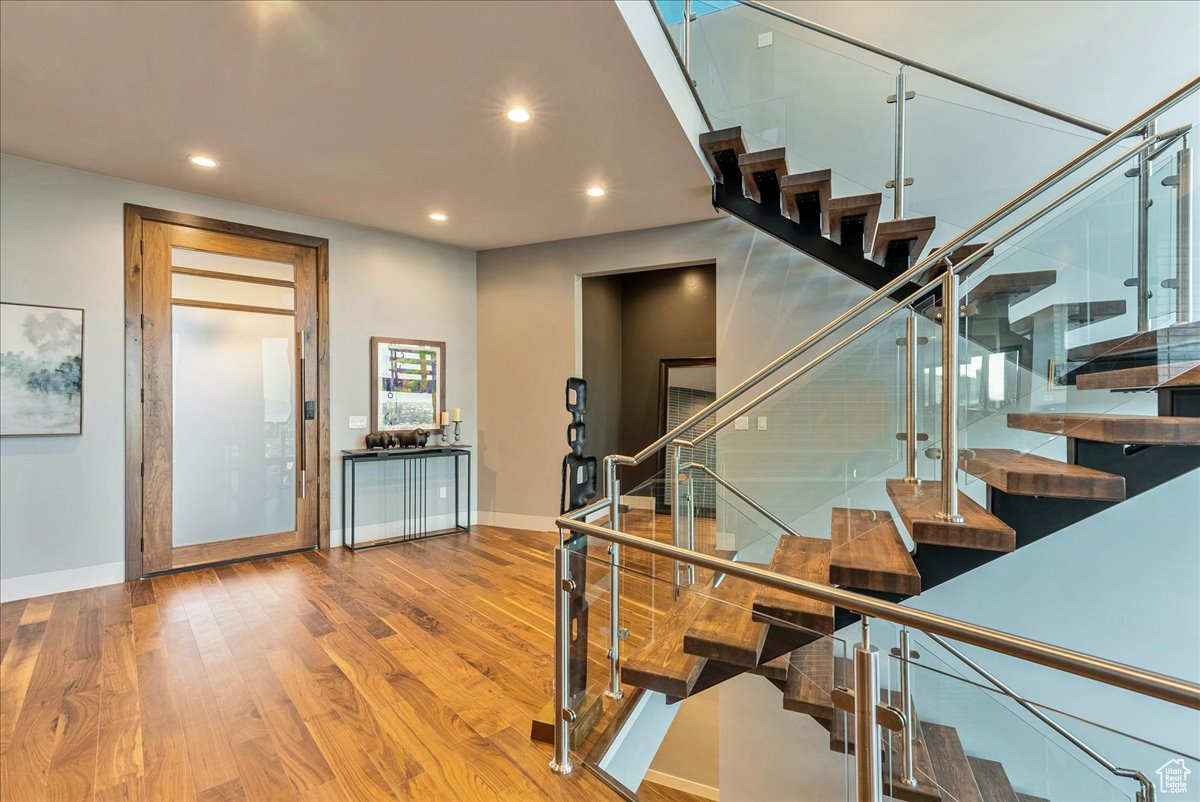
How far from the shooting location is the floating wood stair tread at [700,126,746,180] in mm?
3423

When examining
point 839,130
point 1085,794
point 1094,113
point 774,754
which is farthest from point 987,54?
point 774,754

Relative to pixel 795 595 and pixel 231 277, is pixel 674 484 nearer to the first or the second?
pixel 795 595

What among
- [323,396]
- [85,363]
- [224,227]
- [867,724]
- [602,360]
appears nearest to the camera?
[867,724]

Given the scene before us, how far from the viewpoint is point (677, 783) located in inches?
83.7

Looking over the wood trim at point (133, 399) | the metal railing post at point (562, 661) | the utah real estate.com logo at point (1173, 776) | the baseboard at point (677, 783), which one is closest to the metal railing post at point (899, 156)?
the utah real estate.com logo at point (1173, 776)

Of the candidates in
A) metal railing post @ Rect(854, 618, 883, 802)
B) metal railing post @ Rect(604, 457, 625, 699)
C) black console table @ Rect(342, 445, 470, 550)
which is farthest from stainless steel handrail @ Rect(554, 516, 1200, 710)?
black console table @ Rect(342, 445, 470, 550)

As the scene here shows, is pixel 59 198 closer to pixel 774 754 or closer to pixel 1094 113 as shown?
pixel 774 754

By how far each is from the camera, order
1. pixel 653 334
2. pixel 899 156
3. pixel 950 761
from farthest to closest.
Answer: pixel 653 334, pixel 899 156, pixel 950 761

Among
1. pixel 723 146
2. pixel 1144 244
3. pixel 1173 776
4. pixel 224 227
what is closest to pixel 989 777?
pixel 1173 776

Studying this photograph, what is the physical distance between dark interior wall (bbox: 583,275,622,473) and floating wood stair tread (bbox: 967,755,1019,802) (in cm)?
443

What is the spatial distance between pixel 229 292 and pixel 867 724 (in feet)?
16.6

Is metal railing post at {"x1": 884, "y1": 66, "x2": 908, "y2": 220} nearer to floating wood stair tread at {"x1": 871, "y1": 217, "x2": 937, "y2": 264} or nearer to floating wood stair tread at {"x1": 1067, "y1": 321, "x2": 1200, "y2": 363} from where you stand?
floating wood stair tread at {"x1": 871, "y1": 217, "x2": 937, "y2": 264}

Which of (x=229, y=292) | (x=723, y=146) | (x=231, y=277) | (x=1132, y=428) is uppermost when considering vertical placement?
(x=723, y=146)

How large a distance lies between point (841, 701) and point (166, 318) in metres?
4.95
